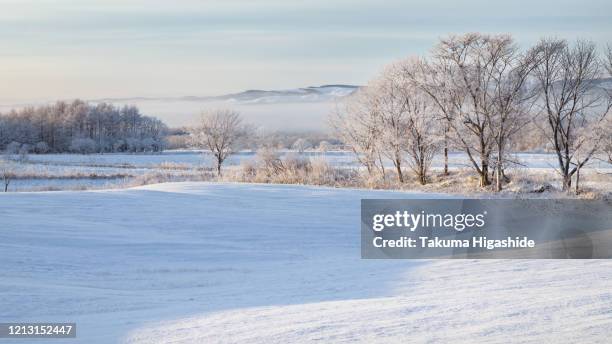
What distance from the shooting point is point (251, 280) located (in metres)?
7.61

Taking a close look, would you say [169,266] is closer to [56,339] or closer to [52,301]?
[52,301]

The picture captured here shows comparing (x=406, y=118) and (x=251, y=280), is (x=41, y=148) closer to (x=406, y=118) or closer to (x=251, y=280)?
(x=406, y=118)

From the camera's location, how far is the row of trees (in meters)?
23.7

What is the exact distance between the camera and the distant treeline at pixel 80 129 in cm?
6938

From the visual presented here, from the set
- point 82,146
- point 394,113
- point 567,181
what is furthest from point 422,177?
point 82,146

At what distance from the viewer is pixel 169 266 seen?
326 inches

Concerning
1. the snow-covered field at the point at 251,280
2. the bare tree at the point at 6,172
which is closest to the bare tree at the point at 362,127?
the snow-covered field at the point at 251,280

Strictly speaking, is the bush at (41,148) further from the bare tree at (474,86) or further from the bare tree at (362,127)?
the bare tree at (474,86)

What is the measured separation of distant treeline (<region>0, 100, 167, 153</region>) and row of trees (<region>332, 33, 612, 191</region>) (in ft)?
166

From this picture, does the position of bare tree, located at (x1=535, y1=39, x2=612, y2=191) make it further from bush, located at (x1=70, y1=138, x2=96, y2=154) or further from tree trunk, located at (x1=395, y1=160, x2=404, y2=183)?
bush, located at (x1=70, y1=138, x2=96, y2=154)

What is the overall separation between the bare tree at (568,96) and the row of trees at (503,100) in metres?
0.04

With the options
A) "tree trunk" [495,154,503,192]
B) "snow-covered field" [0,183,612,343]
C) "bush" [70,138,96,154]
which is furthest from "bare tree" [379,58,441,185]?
"bush" [70,138,96,154]

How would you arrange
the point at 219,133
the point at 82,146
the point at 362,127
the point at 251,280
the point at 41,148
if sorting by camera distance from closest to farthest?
the point at 251,280 < the point at 362,127 < the point at 219,133 < the point at 82,146 < the point at 41,148

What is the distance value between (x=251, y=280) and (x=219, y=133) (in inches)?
1547
